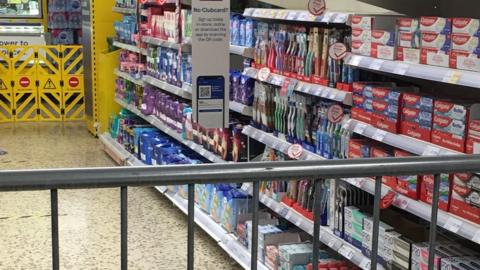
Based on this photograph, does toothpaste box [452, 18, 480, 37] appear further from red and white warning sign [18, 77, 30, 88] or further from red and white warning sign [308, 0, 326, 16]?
red and white warning sign [18, 77, 30, 88]

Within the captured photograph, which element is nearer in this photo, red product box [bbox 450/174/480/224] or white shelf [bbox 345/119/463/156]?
red product box [bbox 450/174/480/224]

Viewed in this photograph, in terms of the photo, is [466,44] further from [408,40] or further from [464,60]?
[408,40]

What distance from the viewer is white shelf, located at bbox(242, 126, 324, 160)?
3988mm

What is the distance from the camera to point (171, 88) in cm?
622

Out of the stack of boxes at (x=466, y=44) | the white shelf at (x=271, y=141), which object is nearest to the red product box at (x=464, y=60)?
the stack of boxes at (x=466, y=44)

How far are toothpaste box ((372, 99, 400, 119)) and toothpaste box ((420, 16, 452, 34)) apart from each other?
414 mm

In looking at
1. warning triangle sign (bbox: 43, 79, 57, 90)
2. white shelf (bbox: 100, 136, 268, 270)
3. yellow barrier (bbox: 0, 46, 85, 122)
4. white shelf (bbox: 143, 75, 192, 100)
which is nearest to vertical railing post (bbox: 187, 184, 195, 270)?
white shelf (bbox: 100, 136, 268, 270)

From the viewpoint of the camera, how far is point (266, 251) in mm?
4410

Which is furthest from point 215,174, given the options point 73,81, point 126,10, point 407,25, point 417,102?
point 73,81

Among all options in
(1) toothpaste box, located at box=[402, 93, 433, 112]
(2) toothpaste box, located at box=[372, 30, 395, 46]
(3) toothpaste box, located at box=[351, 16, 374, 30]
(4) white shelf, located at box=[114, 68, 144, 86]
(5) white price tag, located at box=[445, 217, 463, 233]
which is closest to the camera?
(5) white price tag, located at box=[445, 217, 463, 233]

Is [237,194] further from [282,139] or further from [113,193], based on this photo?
[113,193]

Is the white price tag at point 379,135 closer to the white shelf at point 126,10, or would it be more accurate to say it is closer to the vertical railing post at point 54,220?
the vertical railing post at point 54,220

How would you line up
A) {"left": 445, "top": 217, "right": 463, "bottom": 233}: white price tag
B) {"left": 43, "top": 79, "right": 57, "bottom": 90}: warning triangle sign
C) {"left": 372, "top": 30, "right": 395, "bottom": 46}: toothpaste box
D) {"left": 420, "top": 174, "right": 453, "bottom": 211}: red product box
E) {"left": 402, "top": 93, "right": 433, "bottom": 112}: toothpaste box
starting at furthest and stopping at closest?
1. {"left": 43, "top": 79, "right": 57, "bottom": 90}: warning triangle sign
2. {"left": 372, "top": 30, "right": 395, "bottom": 46}: toothpaste box
3. {"left": 402, "top": 93, "right": 433, "bottom": 112}: toothpaste box
4. {"left": 420, "top": 174, "right": 453, "bottom": 211}: red product box
5. {"left": 445, "top": 217, "right": 463, "bottom": 233}: white price tag

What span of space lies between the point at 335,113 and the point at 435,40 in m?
0.92
